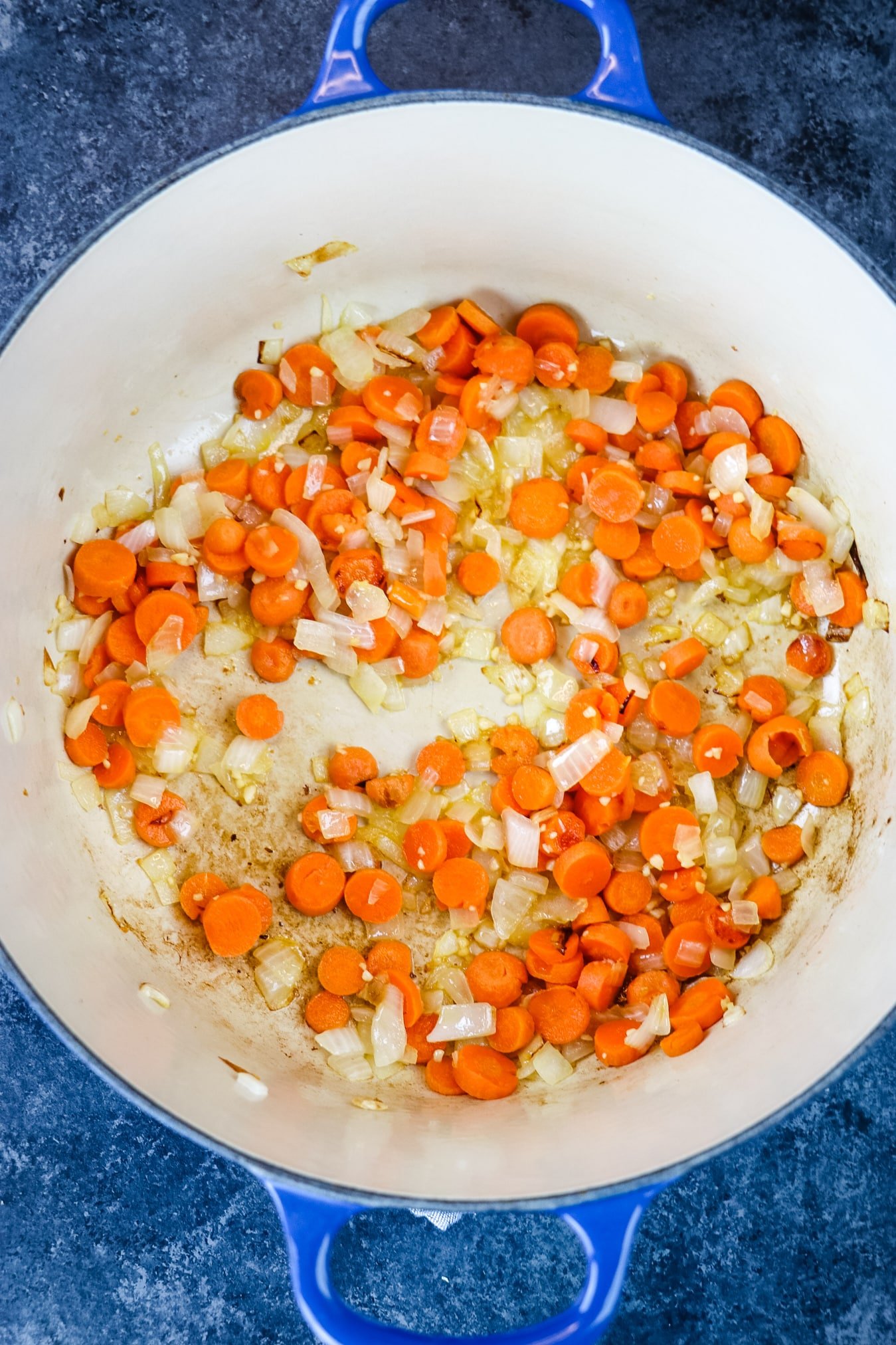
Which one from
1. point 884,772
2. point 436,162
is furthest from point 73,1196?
point 436,162

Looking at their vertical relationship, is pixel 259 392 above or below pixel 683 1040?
above

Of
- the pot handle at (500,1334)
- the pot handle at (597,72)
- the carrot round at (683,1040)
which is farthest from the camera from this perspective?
the carrot round at (683,1040)

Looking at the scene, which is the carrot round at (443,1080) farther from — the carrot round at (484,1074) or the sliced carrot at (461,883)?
the sliced carrot at (461,883)

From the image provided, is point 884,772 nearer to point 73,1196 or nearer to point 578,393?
point 578,393

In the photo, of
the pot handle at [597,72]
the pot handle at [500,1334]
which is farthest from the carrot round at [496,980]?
the pot handle at [597,72]

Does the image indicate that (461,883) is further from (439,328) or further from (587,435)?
(439,328)

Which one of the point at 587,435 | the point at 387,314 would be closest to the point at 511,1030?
the point at 587,435
